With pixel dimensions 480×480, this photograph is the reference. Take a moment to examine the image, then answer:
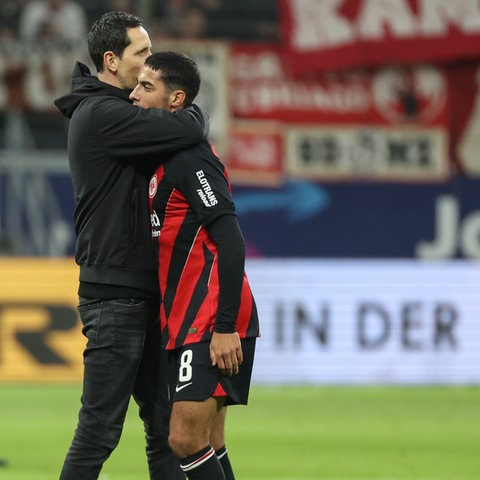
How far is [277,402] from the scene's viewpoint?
11398mm

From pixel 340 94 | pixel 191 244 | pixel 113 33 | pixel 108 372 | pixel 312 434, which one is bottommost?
pixel 312 434

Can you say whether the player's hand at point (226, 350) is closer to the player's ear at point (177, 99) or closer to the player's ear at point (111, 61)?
the player's ear at point (177, 99)

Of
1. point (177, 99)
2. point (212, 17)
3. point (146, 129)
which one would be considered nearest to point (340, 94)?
point (212, 17)

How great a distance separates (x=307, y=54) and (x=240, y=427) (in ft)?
28.4

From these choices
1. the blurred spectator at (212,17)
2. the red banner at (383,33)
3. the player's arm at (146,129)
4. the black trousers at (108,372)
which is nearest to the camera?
the player's arm at (146,129)

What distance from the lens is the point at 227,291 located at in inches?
193

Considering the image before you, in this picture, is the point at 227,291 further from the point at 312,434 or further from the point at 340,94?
the point at 340,94

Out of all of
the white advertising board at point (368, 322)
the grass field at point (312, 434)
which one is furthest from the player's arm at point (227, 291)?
the white advertising board at point (368, 322)

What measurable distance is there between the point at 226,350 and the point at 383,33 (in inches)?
526

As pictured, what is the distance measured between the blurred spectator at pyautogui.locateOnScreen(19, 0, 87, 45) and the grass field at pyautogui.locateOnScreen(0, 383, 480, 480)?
240 inches

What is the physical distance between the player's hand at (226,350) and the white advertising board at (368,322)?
25.2 ft

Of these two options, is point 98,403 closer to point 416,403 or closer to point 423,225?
point 416,403

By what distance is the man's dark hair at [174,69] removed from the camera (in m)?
5.06

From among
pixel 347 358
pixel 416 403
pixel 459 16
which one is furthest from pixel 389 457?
pixel 459 16
